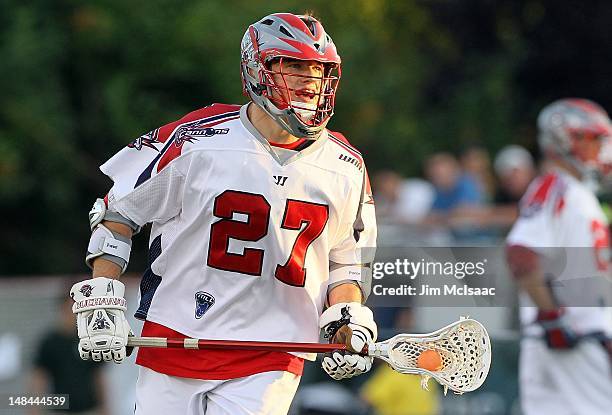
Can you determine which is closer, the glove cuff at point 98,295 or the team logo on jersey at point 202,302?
the glove cuff at point 98,295

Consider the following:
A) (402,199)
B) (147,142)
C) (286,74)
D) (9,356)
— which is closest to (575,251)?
(286,74)

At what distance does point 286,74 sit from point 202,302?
99cm

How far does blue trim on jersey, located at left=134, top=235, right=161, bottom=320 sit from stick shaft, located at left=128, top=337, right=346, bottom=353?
30 centimetres

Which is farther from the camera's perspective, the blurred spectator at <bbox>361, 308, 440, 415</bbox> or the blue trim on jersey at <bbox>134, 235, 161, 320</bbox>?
the blurred spectator at <bbox>361, 308, 440, 415</bbox>

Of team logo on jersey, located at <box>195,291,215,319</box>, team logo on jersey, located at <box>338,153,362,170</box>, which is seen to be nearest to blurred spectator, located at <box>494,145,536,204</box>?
team logo on jersey, located at <box>338,153,362,170</box>

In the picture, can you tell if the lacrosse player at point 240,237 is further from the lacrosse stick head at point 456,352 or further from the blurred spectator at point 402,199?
the blurred spectator at point 402,199

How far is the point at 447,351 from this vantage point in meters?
5.99

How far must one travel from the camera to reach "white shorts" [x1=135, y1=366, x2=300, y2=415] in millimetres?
5785

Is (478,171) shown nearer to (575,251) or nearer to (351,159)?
(575,251)

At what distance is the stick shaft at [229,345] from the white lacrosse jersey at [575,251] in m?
3.12

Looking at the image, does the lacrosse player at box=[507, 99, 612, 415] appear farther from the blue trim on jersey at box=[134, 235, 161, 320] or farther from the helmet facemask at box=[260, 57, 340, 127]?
the blue trim on jersey at box=[134, 235, 161, 320]

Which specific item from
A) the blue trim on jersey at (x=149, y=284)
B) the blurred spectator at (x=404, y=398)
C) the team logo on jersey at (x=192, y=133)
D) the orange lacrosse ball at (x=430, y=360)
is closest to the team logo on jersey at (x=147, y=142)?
the team logo on jersey at (x=192, y=133)

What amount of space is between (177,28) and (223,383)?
1148 cm

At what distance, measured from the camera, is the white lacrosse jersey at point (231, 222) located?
19.1 ft
